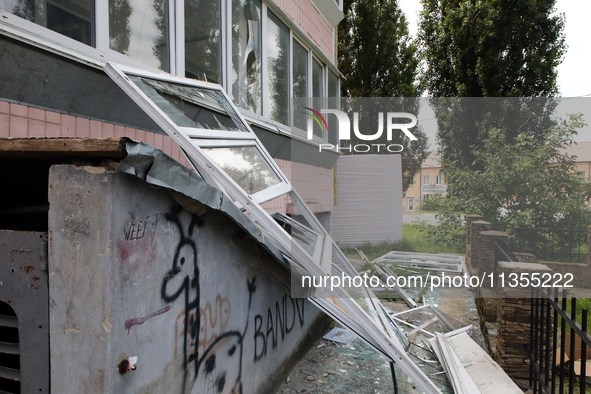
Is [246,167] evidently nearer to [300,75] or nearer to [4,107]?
[4,107]

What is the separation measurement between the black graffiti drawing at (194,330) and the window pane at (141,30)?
168cm

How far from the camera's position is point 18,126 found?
82.2 inches

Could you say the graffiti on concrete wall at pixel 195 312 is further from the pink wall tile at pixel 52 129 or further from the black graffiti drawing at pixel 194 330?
the pink wall tile at pixel 52 129

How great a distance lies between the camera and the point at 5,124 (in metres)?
2.02

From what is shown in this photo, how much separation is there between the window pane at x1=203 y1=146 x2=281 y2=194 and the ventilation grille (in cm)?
139

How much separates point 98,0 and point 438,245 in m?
11.5

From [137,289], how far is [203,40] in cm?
303

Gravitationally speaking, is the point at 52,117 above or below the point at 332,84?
below

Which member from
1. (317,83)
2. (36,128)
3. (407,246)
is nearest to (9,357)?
(36,128)

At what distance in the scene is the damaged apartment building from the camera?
1534mm

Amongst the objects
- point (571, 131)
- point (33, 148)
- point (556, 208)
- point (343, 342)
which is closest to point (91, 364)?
point (33, 148)

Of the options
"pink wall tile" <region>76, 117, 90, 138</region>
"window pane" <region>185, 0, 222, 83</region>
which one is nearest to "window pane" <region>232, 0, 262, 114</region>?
"window pane" <region>185, 0, 222, 83</region>

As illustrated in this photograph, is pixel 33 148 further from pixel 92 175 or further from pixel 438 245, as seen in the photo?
pixel 438 245

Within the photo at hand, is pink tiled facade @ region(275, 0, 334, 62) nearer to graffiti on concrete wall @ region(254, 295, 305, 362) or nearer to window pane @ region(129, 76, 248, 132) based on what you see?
window pane @ region(129, 76, 248, 132)
